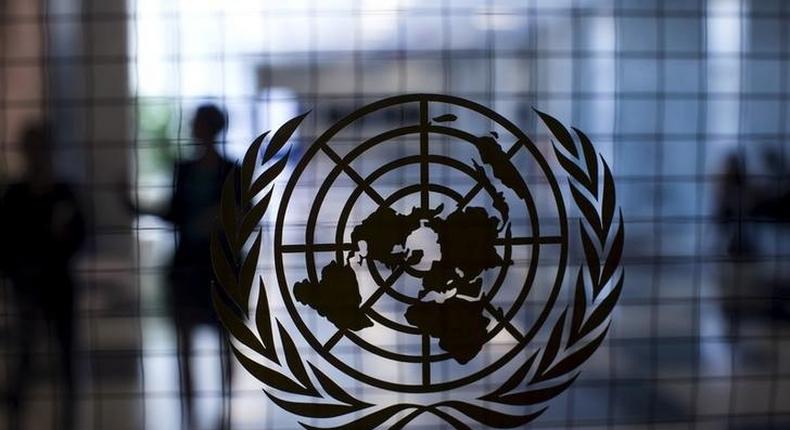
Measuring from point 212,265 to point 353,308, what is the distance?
374mm

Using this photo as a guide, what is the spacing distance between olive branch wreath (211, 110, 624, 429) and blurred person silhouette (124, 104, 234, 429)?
0.09ft

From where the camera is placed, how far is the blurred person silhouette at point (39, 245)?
2305 mm

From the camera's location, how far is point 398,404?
237 cm

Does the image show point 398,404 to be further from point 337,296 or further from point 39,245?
point 39,245

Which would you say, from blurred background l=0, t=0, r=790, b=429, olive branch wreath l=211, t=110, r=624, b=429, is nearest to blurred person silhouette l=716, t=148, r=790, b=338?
blurred background l=0, t=0, r=790, b=429

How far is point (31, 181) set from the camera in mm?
2307

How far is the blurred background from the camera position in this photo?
2289 mm

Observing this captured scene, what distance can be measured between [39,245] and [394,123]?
3.13 feet

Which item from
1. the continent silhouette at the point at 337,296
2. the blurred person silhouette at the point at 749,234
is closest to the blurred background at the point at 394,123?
the blurred person silhouette at the point at 749,234

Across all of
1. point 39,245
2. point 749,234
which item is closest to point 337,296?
point 39,245

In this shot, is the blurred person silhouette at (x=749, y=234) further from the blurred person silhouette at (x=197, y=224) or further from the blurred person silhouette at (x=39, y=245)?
the blurred person silhouette at (x=39, y=245)

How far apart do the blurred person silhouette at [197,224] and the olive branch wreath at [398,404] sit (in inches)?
1.1

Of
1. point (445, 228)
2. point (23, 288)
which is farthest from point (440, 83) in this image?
point (23, 288)

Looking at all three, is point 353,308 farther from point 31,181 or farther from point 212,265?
point 31,181
